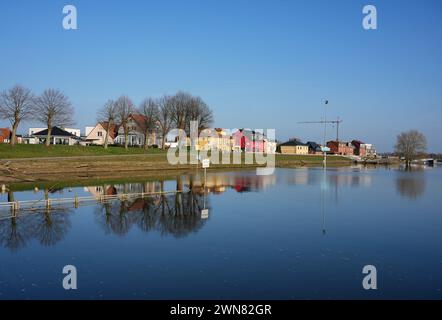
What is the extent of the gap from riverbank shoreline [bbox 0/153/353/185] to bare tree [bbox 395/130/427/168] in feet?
316

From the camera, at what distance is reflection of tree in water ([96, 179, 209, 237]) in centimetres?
2330

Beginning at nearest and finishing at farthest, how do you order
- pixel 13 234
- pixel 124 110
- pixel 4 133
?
pixel 13 234, pixel 124 110, pixel 4 133

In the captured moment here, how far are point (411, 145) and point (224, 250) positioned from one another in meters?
157

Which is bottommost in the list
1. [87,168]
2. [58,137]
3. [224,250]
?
[224,250]

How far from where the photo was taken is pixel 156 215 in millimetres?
27531

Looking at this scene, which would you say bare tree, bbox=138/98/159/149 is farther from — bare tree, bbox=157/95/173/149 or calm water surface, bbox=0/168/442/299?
calm water surface, bbox=0/168/442/299

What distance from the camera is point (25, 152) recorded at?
63.2 metres

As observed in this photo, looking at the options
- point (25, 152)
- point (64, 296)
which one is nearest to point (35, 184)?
point (25, 152)

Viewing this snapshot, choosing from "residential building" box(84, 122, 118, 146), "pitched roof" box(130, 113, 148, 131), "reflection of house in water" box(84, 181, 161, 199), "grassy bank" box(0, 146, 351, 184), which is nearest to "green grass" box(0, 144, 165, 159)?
"grassy bank" box(0, 146, 351, 184)

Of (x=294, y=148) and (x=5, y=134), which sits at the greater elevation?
(x=5, y=134)

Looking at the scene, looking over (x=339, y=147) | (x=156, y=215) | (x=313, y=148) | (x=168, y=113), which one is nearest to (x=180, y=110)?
(x=168, y=113)

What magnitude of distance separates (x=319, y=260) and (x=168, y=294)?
23.4 ft

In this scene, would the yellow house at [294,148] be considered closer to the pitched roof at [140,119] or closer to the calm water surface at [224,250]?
the pitched roof at [140,119]

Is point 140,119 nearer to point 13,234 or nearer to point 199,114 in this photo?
point 199,114
